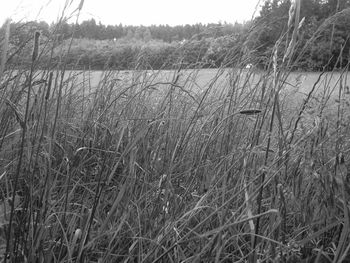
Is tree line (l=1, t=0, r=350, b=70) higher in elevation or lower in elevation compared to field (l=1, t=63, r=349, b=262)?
higher

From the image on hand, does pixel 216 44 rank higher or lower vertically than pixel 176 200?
higher

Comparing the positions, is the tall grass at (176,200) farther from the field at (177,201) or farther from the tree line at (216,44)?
the tree line at (216,44)

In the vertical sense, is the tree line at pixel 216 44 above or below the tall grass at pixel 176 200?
above

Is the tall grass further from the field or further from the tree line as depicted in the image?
the tree line

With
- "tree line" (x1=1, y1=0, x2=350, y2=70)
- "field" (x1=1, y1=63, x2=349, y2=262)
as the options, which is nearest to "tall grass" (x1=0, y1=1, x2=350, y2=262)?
"field" (x1=1, y1=63, x2=349, y2=262)

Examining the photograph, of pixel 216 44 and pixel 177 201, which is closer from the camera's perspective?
pixel 177 201

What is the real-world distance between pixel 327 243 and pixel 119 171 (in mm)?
801

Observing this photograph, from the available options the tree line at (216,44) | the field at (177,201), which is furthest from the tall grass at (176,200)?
the tree line at (216,44)

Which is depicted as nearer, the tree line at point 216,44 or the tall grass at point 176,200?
the tall grass at point 176,200

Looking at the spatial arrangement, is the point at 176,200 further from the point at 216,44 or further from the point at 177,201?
the point at 216,44

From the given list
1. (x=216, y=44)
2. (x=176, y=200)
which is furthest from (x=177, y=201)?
(x=216, y=44)

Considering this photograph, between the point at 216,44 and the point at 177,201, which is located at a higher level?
the point at 216,44

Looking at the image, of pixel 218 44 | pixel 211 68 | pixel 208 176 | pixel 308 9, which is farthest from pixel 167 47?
pixel 208 176

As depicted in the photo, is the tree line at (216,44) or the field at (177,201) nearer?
the field at (177,201)
